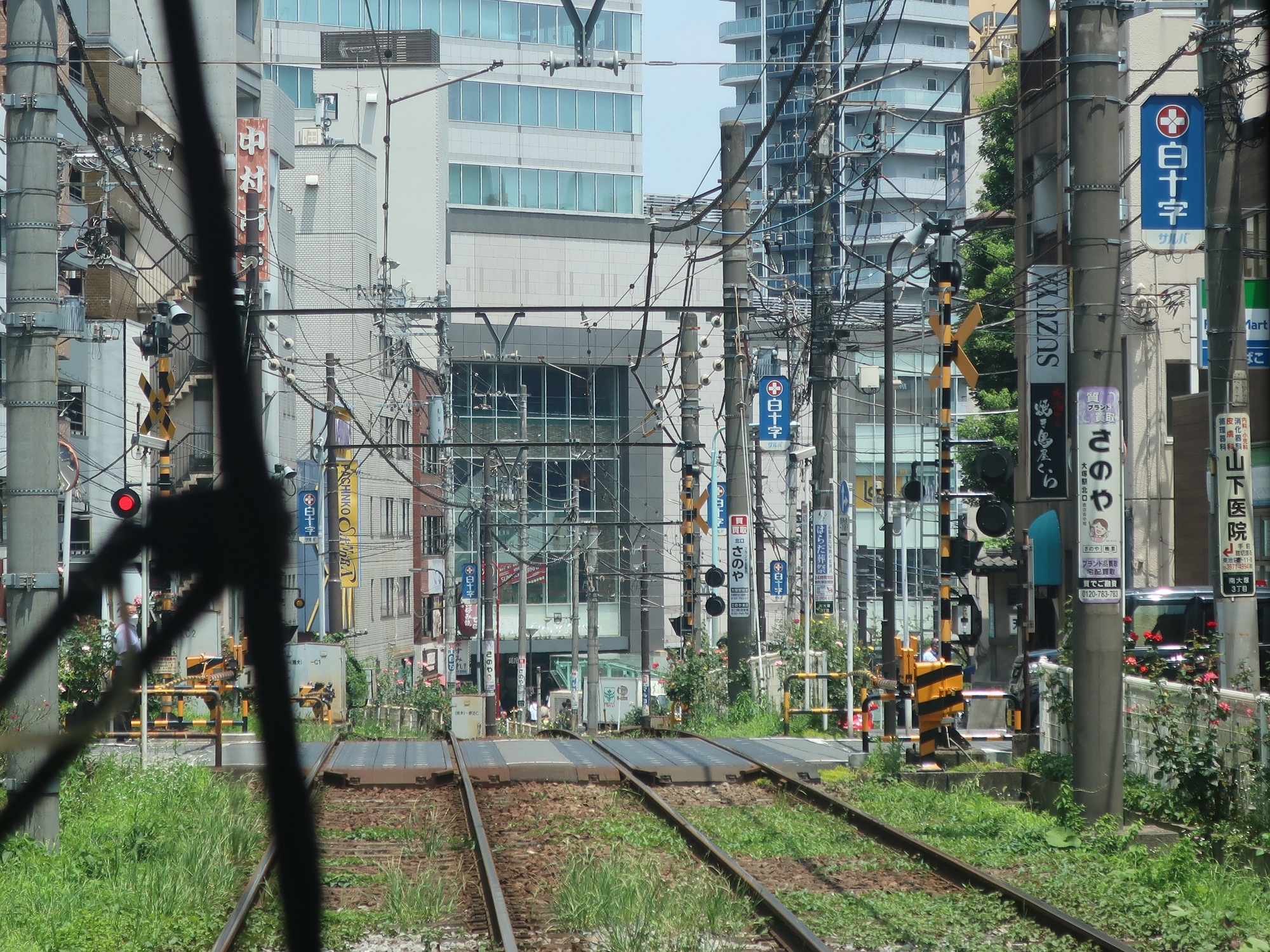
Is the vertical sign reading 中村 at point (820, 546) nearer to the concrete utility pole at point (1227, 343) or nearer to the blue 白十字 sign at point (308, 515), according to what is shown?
the concrete utility pole at point (1227, 343)

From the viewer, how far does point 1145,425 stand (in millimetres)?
27672

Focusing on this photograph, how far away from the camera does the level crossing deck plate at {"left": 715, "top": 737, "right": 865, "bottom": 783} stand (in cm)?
1434

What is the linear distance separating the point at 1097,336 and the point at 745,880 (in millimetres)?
4637

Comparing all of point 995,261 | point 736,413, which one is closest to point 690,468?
point 736,413

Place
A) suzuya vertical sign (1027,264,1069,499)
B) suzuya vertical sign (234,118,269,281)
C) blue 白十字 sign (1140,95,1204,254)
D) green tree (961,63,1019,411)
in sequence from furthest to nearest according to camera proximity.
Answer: suzuya vertical sign (234,118,269,281), green tree (961,63,1019,411), blue 白十字 sign (1140,95,1204,254), suzuya vertical sign (1027,264,1069,499)

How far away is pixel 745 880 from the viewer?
27.7 ft

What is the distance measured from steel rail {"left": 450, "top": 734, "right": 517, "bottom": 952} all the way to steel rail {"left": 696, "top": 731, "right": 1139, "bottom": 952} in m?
2.97

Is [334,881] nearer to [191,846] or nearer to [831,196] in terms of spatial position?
[191,846]

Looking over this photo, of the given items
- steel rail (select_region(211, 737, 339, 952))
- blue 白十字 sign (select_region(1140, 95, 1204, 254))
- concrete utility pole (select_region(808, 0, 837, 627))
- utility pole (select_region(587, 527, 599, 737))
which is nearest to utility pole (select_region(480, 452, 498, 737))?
utility pole (select_region(587, 527, 599, 737))

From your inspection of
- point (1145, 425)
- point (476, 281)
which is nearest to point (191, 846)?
point (1145, 425)

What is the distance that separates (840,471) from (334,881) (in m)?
22.0

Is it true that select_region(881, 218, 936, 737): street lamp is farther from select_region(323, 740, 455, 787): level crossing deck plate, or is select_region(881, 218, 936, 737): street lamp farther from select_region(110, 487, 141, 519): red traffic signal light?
select_region(110, 487, 141, 519): red traffic signal light

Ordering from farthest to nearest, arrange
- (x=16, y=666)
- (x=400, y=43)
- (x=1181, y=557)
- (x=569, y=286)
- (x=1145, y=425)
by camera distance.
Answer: (x=569, y=286)
(x=400, y=43)
(x=1145, y=425)
(x=1181, y=557)
(x=16, y=666)

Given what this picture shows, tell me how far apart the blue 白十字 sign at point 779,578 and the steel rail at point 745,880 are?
18488mm
